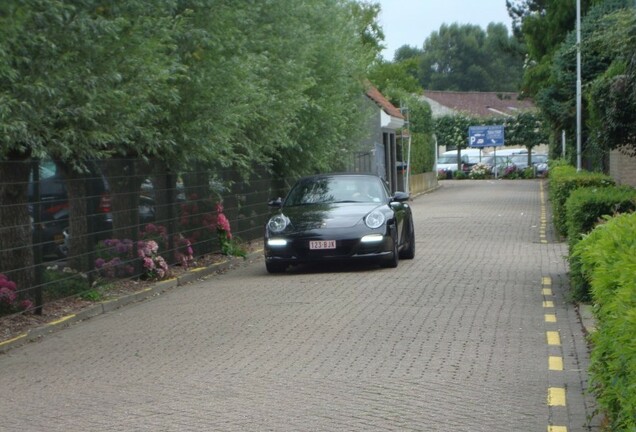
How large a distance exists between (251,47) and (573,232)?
24.6 feet

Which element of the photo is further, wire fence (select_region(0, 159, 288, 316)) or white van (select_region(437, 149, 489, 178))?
white van (select_region(437, 149, 489, 178))

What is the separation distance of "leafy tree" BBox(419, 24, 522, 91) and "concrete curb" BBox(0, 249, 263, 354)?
4265 inches

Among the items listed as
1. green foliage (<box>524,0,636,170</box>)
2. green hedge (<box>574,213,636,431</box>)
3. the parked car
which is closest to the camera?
green hedge (<box>574,213,636,431</box>)

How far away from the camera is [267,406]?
26.0ft

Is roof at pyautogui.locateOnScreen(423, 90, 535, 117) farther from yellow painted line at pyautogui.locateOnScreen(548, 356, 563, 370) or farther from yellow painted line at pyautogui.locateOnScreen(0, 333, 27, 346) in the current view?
yellow painted line at pyautogui.locateOnScreen(548, 356, 563, 370)

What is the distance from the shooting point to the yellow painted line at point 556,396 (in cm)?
793

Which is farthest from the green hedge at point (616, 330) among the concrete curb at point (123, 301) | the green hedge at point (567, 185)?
the green hedge at point (567, 185)

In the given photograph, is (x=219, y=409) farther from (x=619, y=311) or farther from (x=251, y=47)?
(x=251, y=47)

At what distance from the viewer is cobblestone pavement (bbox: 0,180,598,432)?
25.1ft

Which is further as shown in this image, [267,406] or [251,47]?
[251,47]

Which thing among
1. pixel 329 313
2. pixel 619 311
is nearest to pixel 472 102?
pixel 329 313

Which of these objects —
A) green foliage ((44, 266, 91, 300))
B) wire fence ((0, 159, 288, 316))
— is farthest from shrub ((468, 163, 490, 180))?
green foliage ((44, 266, 91, 300))

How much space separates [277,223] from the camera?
59.0 ft

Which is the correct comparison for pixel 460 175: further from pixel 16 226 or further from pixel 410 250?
pixel 16 226
